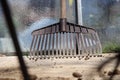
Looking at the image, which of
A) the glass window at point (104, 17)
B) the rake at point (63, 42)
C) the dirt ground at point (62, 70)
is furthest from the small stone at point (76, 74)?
the glass window at point (104, 17)

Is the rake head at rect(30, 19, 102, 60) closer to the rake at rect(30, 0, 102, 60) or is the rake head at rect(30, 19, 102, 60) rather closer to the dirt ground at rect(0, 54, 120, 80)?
the rake at rect(30, 0, 102, 60)

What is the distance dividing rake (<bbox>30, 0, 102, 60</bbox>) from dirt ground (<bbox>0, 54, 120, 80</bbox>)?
0.17 meters

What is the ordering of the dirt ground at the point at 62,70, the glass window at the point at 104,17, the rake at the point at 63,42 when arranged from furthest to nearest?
the glass window at the point at 104,17, the rake at the point at 63,42, the dirt ground at the point at 62,70

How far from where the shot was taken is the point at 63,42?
9.76ft

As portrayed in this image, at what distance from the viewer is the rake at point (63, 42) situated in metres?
2.93

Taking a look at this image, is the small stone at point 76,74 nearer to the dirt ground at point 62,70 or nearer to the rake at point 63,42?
the dirt ground at point 62,70

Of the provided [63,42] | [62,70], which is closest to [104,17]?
[63,42]

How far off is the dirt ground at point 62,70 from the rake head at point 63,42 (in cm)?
17

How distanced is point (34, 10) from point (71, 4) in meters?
0.47

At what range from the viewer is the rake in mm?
2928

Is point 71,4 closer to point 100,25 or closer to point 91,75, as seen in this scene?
point 100,25

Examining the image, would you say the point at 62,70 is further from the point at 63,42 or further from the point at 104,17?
the point at 104,17

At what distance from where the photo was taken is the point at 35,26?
11.5 ft

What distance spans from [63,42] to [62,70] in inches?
26.9
